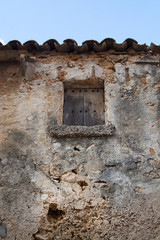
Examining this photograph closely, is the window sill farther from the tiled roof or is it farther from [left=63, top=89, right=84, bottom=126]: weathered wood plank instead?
the tiled roof

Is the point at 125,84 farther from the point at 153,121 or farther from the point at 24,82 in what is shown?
the point at 24,82

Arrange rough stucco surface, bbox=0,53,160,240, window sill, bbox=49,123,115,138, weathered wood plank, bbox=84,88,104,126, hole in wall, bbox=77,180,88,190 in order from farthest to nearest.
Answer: weathered wood plank, bbox=84,88,104,126 → window sill, bbox=49,123,115,138 → hole in wall, bbox=77,180,88,190 → rough stucco surface, bbox=0,53,160,240

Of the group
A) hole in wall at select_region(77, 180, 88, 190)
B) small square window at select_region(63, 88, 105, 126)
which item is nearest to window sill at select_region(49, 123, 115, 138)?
small square window at select_region(63, 88, 105, 126)

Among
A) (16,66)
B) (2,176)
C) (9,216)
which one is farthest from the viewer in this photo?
(16,66)

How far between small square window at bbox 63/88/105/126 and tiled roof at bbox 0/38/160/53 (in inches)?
29.0

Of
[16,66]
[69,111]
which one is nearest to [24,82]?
[16,66]

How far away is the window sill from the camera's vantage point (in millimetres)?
4238

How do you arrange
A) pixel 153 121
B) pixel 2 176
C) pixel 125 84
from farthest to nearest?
pixel 125 84 < pixel 153 121 < pixel 2 176

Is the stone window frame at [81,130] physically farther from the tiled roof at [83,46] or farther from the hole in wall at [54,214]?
the tiled roof at [83,46]

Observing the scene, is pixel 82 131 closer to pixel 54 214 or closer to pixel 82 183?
pixel 82 183

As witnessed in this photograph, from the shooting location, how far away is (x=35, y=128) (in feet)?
14.5

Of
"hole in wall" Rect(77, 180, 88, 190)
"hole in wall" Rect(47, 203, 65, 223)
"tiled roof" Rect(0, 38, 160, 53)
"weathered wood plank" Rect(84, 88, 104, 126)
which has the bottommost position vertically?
"hole in wall" Rect(47, 203, 65, 223)

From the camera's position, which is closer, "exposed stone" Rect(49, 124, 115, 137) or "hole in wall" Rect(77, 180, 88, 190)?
"hole in wall" Rect(77, 180, 88, 190)

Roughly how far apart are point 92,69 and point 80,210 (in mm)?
2454
